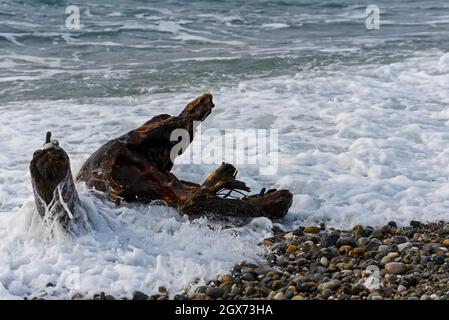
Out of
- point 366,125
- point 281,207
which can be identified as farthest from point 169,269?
point 366,125

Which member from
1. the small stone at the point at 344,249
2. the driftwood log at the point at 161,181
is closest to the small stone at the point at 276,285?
the small stone at the point at 344,249

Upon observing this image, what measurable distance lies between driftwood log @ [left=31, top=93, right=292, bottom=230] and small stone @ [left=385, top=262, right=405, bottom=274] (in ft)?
3.95

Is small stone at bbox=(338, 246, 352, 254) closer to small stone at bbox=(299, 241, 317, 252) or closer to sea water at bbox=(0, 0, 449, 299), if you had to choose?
small stone at bbox=(299, 241, 317, 252)

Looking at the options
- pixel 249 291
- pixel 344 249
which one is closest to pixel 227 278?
pixel 249 291

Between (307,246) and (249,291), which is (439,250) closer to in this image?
(307,246)

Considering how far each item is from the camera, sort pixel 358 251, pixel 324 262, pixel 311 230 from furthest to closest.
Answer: pixel 311 230, pixel 358 251, pixel 324 262

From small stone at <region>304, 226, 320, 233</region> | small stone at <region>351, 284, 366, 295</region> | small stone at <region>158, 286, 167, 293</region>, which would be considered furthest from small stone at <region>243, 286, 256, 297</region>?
small stone at <region>304, 226, 320, 233</region>

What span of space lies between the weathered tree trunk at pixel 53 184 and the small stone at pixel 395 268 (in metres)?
2.13

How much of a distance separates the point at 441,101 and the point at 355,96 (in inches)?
42.6

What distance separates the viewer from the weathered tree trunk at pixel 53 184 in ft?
15.7

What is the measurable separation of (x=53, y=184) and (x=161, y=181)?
980 millimetres

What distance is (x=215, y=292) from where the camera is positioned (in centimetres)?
442

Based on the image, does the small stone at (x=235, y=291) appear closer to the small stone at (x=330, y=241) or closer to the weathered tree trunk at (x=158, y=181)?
the small stone at (x=330, y=241)

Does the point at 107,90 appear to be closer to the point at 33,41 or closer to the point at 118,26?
the point at 33,41
